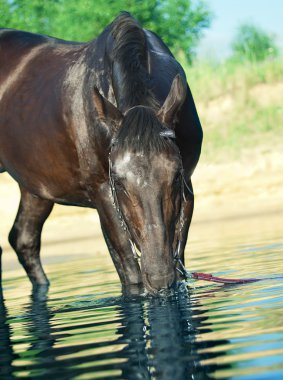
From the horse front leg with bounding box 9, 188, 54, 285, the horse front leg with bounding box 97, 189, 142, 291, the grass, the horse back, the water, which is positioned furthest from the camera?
the grass

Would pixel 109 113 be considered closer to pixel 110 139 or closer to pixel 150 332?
pixel 110 139

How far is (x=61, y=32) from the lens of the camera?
33.7 m

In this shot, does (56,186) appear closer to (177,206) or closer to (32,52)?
(32,52)

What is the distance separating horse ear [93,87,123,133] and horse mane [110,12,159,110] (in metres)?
0.22

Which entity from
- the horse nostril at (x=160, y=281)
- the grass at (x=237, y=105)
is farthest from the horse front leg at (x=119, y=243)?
the grass at (x=237, y=105)

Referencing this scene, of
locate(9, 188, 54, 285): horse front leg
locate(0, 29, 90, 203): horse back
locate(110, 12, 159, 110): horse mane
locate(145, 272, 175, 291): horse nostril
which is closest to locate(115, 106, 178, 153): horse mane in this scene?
locate(110, 12, 159, 110): horse mane

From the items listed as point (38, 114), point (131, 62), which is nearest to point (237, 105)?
point (38, 114)

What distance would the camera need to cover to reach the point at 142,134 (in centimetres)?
523

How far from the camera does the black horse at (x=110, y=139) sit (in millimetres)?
5191

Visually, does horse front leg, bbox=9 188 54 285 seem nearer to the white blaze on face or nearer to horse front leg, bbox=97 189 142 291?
horse front leg, bbox=97 189 142 291

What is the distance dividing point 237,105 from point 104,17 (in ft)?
27.6

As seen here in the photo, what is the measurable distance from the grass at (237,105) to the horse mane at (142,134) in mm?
16973

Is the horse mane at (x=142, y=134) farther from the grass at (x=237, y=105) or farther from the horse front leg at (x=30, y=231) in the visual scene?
the grass at (x=237, y=105)

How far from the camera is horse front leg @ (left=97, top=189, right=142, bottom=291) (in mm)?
6621
